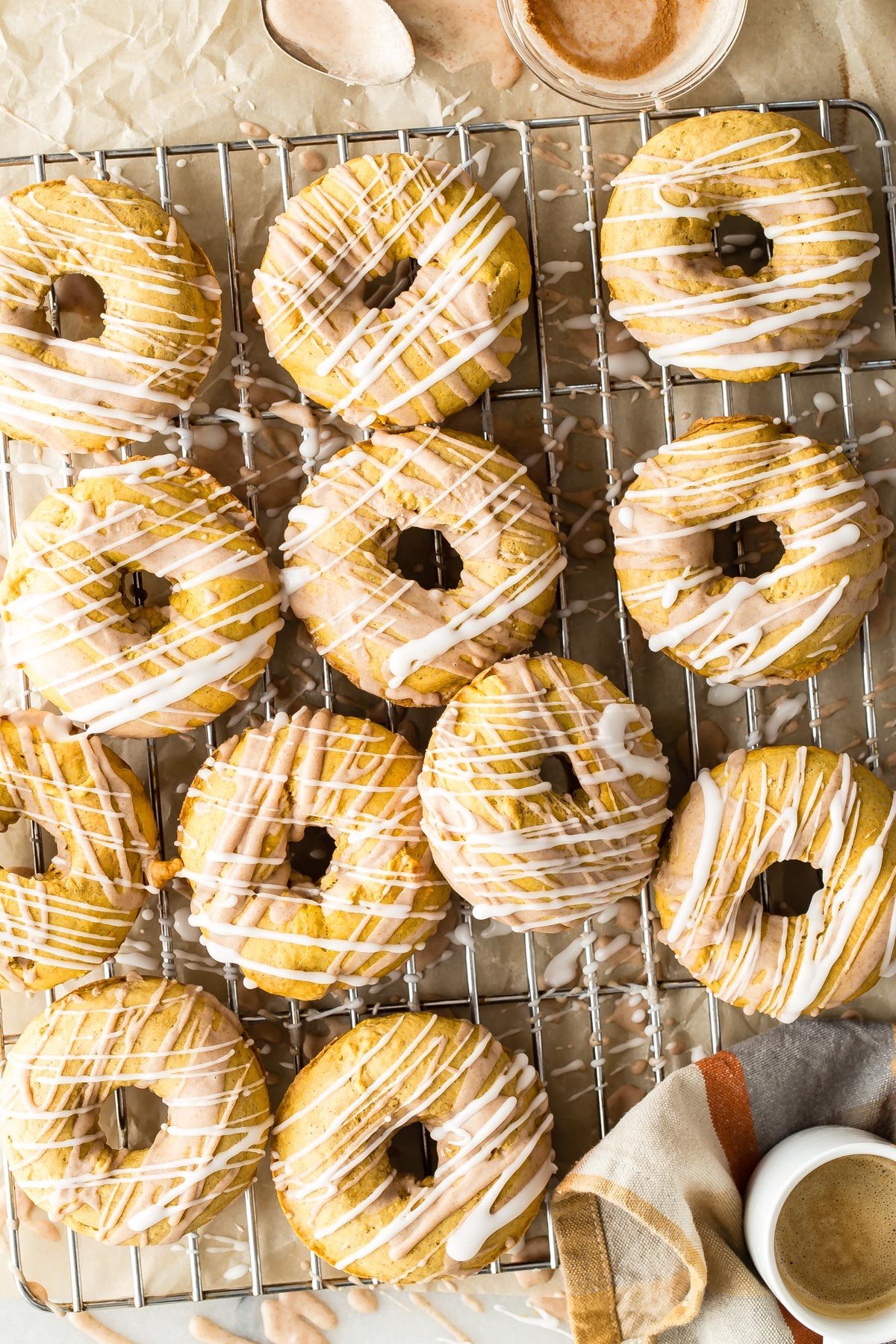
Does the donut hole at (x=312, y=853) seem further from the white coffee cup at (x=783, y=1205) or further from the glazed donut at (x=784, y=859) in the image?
the white coffee cup at (x=783, y=1205)

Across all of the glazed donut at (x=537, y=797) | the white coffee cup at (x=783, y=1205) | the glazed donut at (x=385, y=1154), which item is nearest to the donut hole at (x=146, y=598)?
the glazed donut at (x=537, y=797)

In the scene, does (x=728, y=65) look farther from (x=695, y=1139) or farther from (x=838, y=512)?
(x=695, y=1139)

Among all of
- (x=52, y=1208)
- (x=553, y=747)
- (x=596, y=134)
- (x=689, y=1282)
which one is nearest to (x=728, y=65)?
(x=596, y=134)

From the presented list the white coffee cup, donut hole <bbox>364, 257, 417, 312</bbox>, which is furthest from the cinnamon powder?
the white coffee cup

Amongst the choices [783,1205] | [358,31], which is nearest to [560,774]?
[783,1205]

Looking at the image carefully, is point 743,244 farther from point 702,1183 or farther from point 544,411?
point 702,1183
